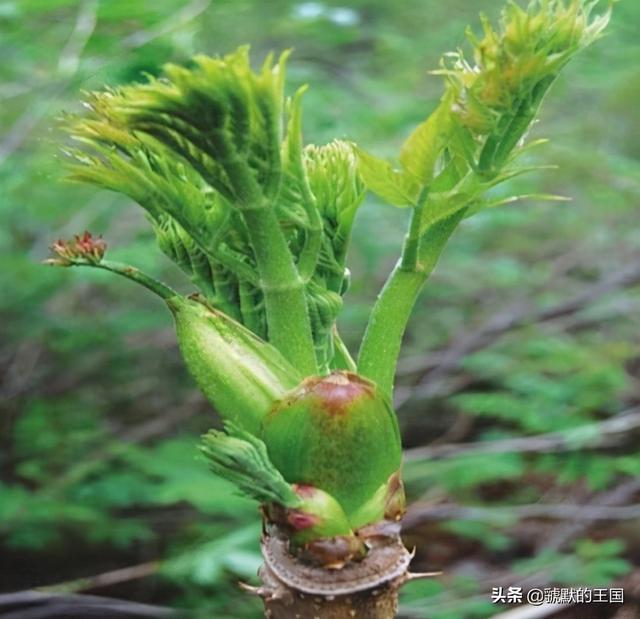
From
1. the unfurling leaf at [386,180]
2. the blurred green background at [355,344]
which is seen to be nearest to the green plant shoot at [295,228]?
the unfurling leaf at [386,180]

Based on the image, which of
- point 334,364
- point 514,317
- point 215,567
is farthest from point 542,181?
point 334,364

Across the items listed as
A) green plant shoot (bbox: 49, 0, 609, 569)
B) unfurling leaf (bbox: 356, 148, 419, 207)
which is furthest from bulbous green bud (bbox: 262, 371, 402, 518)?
unfurling leaf (bbox: 356, 148, 419, 207)

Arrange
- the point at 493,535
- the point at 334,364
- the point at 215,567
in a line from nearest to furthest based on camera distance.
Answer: the point at 334,364, the point at 215,567, the point at 493,535

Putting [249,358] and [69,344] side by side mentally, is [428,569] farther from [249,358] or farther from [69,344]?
[249,358]

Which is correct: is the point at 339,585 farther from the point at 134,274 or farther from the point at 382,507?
the point at 134,274

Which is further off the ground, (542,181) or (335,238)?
(542,181)

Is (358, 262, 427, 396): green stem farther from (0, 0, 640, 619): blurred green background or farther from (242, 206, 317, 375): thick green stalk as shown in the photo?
(0, 0, 640, 619): blurred green background
